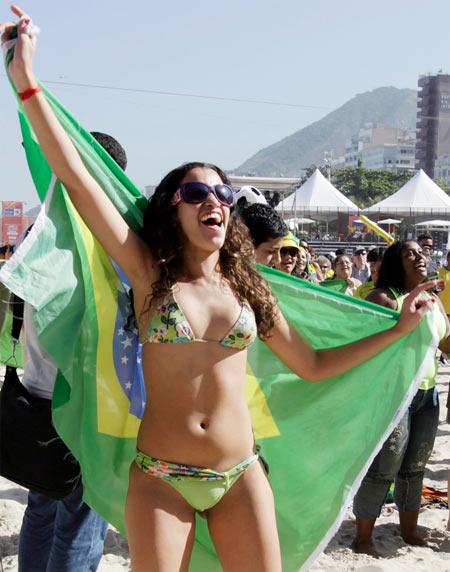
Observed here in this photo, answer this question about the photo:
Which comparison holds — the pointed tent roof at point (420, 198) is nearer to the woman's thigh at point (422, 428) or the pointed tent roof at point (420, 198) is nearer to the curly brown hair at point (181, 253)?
the woman's thigh at point (422, 428)

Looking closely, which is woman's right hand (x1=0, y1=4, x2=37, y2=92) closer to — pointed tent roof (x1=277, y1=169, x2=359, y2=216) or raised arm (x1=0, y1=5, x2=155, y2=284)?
raised arm (x1=0, y1=5, x2=155, y2=284)

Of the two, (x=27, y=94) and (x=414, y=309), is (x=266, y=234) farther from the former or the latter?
(x=27, y=94)

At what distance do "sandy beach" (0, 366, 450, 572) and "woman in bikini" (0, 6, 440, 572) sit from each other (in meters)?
2.01

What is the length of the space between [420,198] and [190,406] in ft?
94.4

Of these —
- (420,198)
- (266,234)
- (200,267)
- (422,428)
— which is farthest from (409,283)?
(420,198)

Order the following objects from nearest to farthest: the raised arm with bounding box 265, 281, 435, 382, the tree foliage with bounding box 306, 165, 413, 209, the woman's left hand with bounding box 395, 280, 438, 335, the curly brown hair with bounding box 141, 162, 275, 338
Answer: the curly brown hair with bounding box 141, 162, 275, 338
the raised arm with bounding box 265, 281, 435, 382
the woman's left hand with bounding box 395, 280, 438, 335
the tree foliage with bounding box 306, 165, 413, 209

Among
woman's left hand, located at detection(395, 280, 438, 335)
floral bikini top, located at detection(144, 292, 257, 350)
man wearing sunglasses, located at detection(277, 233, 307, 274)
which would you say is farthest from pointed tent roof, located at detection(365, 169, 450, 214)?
floral bikini top, located at detection(144, 292, 257, 350)

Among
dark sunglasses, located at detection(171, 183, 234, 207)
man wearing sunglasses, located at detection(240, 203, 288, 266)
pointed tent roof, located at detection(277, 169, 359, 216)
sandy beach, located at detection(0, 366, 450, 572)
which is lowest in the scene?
sandy beach, located at detection(0, 366, 450, 572)

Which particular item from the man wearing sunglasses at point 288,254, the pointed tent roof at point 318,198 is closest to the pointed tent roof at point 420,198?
the pointed tent roof at point 318,198

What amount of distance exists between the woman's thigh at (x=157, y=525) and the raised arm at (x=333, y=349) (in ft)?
2.45

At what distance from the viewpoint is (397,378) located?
11.8 feet

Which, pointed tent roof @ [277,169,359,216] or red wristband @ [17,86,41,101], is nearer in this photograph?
red wristband @ [17,86,41,101]

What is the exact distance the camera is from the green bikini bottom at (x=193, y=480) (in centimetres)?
269

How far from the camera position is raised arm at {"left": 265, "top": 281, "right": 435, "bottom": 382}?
3180 mm
